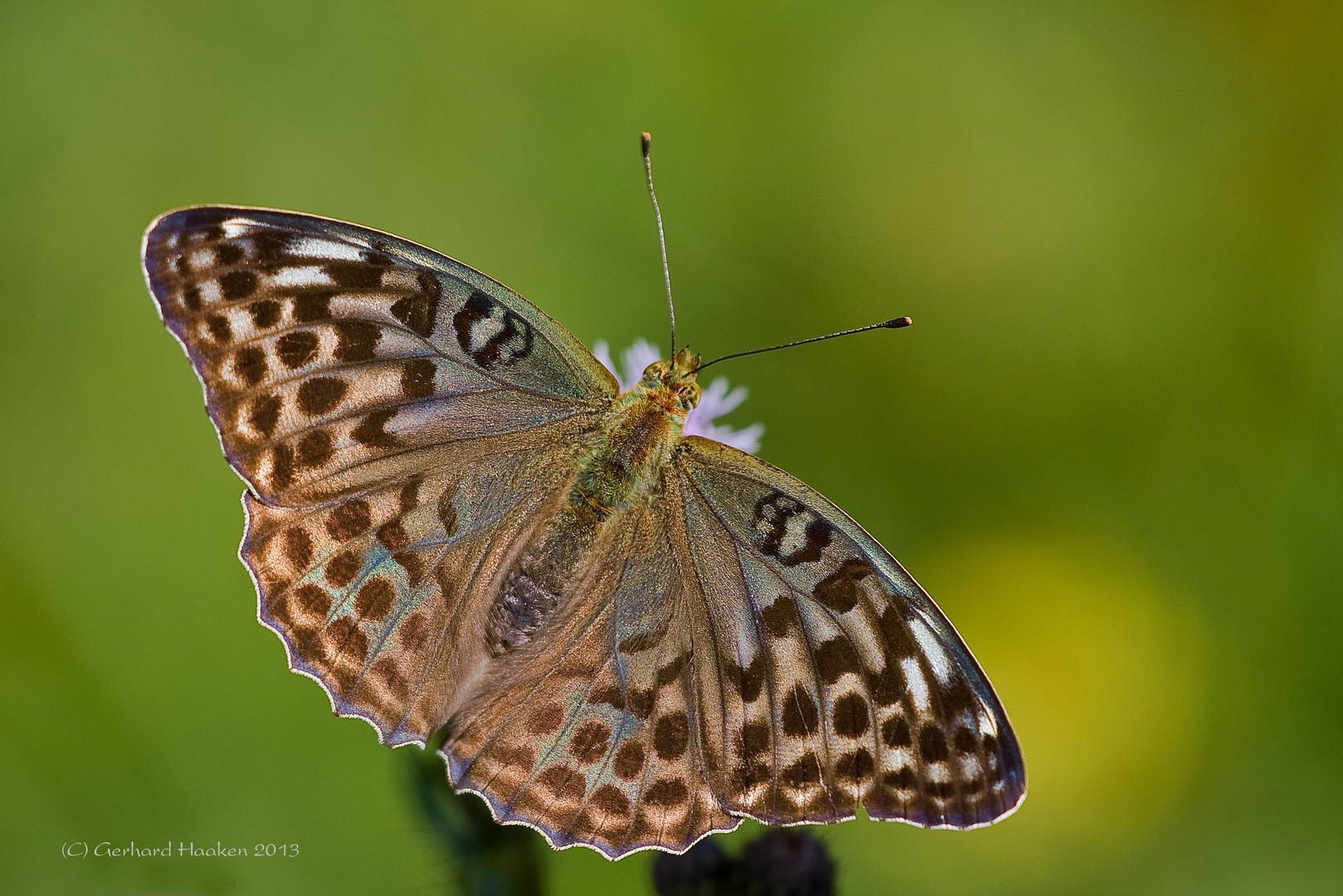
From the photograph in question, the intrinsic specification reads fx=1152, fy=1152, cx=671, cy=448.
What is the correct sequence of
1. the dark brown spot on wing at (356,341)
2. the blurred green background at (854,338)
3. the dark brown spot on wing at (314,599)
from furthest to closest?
the blurred green background at (854,338)
the dark brown spot on wing at (356,341)
the dark brown spot on wing at (314,599)

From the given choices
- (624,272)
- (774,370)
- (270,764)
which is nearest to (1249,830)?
(774,370)

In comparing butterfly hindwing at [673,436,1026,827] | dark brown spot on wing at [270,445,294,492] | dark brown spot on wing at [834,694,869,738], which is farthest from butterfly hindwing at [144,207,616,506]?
dark brown spot on wing at [834,694,869,738]

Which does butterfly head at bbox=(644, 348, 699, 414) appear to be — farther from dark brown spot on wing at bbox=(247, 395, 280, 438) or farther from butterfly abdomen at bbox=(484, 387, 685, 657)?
dark brown spot on wing at bbox=(247, 395, 280, 438)

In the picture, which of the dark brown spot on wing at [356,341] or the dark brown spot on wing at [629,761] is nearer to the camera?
the dark brown spot on wing at [629,761]

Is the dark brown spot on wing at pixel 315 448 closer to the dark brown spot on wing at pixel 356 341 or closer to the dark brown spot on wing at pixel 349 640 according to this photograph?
the dark brown spot on wing at pixel 356 341

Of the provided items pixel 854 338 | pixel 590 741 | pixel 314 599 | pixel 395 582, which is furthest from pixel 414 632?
pixel 854 338

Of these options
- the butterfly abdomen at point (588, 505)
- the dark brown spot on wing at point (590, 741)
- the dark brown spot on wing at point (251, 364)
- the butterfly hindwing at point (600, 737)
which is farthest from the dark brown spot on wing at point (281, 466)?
the dark brown spot on wing at point (590, 741)

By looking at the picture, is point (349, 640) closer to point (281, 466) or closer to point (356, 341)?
point (281, 466)
